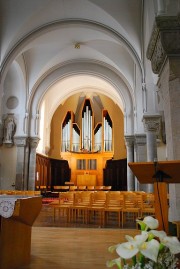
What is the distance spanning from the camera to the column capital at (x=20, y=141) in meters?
14.4

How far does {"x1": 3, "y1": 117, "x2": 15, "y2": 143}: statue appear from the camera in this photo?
1452 cm

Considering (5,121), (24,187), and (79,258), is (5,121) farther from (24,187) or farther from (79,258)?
(79,258)

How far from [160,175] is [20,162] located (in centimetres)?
1256

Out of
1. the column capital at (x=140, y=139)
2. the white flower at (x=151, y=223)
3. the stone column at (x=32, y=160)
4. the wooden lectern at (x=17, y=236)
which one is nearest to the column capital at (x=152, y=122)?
the column capital at (x=140, y=139)

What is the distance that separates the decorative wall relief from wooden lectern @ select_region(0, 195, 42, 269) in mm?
11666

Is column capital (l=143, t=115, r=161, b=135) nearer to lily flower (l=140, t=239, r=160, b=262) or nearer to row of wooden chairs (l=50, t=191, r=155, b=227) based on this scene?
row of wooden chairs (l=50, t=191, r=155, b=227)

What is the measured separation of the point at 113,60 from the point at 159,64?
9.08m

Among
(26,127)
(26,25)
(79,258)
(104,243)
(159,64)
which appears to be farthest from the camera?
(26,127)

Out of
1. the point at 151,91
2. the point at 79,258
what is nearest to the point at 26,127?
the point at 151,91

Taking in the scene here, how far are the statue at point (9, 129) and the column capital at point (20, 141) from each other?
1.01 ft

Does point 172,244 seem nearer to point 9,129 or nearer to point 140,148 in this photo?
point 140,148

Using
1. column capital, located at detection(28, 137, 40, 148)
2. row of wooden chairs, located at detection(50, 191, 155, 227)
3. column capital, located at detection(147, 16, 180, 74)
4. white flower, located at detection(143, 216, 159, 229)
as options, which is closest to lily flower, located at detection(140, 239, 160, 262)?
white flower, located at detection(143, 216, 159, 229)

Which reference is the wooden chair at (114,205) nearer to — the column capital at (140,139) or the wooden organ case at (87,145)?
the column capital at (140,139)

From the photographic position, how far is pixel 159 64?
192 inches
